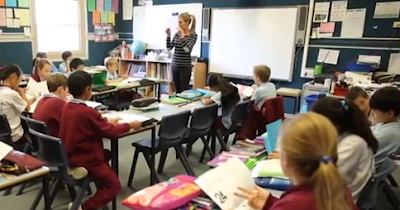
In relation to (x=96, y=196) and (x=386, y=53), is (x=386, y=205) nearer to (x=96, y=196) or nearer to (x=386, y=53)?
(x=96, y=196)

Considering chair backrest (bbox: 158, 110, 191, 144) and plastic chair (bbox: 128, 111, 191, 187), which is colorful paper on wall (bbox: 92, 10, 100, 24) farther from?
chair backrest (bbox: 158, 110, 191, 144)

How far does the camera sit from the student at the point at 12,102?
2777mm

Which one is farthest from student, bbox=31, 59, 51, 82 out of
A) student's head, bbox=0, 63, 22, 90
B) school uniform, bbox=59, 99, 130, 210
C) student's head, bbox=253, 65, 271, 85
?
student's head, bbox=253, 65, 271, 85

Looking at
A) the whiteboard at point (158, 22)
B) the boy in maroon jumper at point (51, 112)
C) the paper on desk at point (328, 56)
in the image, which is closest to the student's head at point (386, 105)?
the boy in maroon jumper at point (51, 112)

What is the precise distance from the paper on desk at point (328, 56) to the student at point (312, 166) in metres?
4.44

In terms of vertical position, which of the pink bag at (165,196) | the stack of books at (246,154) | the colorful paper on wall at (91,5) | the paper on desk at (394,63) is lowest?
the stack of books at (246,154)

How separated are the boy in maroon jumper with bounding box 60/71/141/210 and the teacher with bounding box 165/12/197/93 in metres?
2.36

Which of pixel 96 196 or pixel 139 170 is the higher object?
pixel 96 196

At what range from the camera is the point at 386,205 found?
9.17 feet

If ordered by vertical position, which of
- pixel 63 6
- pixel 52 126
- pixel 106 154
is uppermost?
pixel 63 6

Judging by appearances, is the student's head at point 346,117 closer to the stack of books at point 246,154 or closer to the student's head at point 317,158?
the stack of books at point 246,154

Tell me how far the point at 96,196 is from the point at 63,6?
198 inches

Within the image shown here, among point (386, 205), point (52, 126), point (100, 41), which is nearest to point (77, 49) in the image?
point (100, 41)

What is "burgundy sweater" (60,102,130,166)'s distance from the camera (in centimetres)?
213
